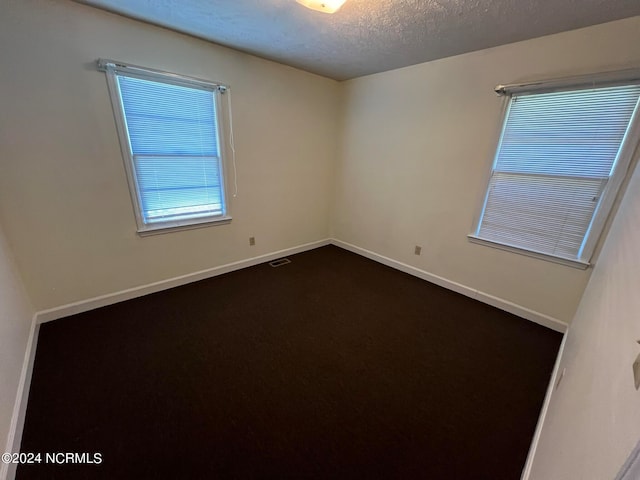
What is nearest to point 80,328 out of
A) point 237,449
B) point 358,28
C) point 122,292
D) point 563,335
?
point 122,292

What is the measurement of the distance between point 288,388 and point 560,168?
2.70 meters

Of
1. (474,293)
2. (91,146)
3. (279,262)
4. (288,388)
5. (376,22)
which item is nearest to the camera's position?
(288,388)

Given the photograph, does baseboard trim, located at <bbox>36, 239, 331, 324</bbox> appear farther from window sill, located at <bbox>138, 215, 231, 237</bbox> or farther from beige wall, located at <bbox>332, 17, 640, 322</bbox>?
beige wall, located at <bbox>332, 17, 640, 322</bbox>

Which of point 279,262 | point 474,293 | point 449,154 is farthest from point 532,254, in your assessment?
point 279,262

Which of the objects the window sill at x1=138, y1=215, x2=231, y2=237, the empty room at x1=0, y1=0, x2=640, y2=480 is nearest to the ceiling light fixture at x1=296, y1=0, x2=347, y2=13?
the empty room at x1=0, y1=0, x2=640, y2=480

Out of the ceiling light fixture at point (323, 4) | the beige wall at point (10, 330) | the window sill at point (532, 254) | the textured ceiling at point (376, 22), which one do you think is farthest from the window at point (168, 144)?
the window sill at point (532, 254)

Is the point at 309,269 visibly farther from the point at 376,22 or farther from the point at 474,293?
the point at 376,22

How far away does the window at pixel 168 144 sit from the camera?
2219 mm

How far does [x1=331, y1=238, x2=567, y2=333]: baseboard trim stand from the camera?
239 centimetres

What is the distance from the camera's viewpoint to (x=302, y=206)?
378 centimetres

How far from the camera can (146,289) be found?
8.75ft

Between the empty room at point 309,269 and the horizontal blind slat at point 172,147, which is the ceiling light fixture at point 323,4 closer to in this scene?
the empty room at point 309,269

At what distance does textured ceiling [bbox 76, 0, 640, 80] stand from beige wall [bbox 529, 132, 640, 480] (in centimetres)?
137

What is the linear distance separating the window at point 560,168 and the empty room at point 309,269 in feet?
0.05
